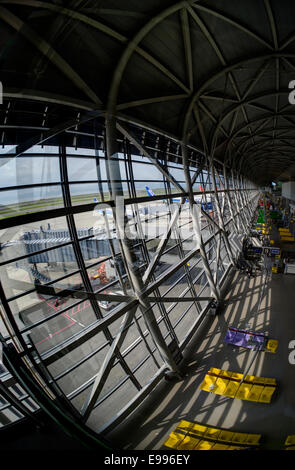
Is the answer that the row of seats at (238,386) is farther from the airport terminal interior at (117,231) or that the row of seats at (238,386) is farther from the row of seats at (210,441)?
the row of seats at (210,441)

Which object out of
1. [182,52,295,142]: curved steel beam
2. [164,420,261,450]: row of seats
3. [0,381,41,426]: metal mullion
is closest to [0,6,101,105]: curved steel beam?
[0,381,41,426]: metal mullion

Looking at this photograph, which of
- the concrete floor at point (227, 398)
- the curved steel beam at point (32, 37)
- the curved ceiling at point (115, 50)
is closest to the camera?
the curved steel beam at point (32, 37)

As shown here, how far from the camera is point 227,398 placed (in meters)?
7.28

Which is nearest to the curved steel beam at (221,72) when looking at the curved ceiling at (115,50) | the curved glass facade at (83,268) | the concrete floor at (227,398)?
the curved ceiling at (115,50)

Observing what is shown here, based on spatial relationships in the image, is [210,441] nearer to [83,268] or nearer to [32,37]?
[83,268]

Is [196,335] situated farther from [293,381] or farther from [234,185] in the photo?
[234,185]

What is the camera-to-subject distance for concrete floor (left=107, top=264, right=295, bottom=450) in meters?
5.08

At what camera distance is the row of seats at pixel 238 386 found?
7148mm

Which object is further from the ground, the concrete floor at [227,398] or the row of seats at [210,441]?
the row of seats at [210,441]

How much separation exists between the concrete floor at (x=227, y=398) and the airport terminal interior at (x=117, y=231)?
Answer: 6cm

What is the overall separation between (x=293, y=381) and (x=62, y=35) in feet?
36.5

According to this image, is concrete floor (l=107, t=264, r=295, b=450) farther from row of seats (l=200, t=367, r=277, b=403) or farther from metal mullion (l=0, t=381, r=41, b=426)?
metal mullion (l=0, t=381, r=41, b=426)

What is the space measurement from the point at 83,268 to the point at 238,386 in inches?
278
